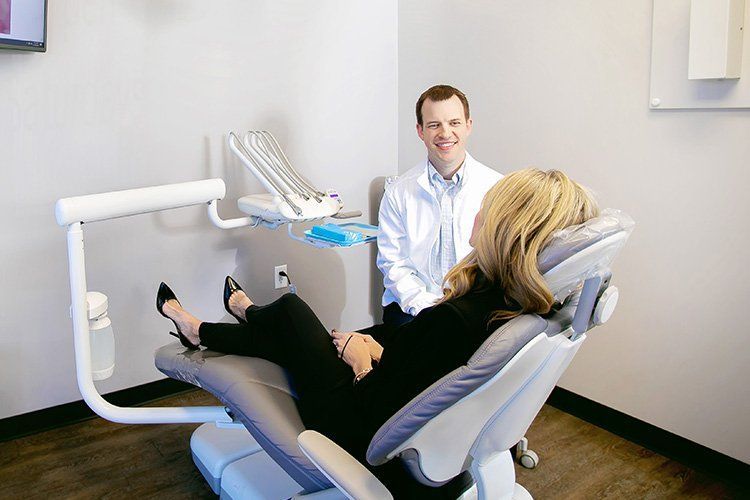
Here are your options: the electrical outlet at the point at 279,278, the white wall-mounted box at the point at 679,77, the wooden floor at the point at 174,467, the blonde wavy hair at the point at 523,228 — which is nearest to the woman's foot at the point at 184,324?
the wooden floor at the point at 174,467

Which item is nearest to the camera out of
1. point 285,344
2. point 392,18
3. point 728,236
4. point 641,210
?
point 285,344

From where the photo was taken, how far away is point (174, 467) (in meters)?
2.19

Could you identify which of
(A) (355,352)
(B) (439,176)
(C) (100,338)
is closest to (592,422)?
(B) (439,176)

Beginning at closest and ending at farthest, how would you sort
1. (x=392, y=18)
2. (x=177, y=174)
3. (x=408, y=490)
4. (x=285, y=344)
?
1. (x=408, y=490)
2. (x=285, y=344)
3. (x=177, y=174)
4. (x=392, y=18)

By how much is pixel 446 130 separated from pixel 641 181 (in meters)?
0.66

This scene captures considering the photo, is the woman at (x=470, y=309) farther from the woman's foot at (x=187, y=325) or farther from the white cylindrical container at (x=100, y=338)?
the white cylindrical container at (x=100, y=338)

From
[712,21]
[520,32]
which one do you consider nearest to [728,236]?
[712,21]

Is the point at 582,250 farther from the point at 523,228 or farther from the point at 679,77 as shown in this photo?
the point at 679,77

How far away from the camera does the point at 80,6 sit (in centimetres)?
229

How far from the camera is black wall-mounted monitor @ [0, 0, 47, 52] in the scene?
6.67 feet

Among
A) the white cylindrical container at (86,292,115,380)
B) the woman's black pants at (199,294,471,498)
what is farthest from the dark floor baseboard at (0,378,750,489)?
the woman's black pants at (199,294,471,498)

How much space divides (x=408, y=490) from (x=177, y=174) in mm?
1615

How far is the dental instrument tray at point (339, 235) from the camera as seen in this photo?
235 centimetres

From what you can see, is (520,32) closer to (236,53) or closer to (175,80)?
(236,53)
